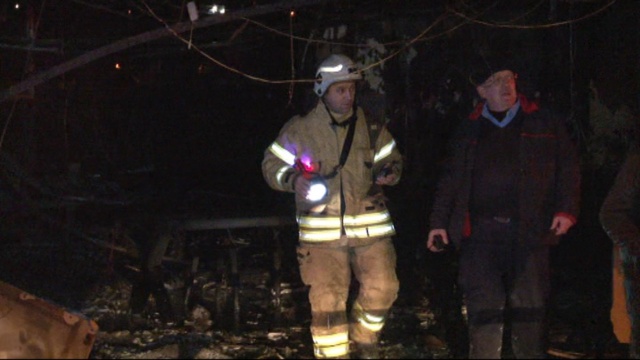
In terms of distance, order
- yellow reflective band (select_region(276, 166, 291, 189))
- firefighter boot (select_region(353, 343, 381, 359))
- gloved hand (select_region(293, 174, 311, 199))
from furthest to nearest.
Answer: firefighter boot (select_region(353, 343, 381, 359)) → yellow reflective band (select_region(276, 166, 291, 189)) → gloved hand (select_region(293, 174, 311, 199))

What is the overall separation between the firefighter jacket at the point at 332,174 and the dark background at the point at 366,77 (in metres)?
1.08

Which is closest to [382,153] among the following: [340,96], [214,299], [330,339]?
[340,96]

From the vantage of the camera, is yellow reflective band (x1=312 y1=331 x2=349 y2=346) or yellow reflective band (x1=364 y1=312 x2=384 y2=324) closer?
yellow reflective band (x1=312 y1=331 x2=349 y2=346)

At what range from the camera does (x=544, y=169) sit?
5.23 meters

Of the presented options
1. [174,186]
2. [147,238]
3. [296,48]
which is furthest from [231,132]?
[147,238]

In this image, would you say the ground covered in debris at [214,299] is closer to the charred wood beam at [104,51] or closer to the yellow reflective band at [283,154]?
the yellow reflective band at [283,154]

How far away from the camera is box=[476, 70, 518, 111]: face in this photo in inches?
208

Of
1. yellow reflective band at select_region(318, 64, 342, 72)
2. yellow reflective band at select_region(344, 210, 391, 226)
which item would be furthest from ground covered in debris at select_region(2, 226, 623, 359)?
yellow reflective band at select_region(318, 64, 342, 72)

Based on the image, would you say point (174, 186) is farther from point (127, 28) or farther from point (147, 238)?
point (127, 28)

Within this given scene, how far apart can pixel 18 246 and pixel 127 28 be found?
371cm

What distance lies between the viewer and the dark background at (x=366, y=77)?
7422 millimetres

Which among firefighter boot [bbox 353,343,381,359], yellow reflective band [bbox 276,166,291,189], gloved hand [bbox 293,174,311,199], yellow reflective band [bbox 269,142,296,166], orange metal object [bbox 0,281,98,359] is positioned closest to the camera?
orange metal object [bbox 0,281,98,359]

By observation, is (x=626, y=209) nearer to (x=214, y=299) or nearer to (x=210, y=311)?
(x=210, y=311)

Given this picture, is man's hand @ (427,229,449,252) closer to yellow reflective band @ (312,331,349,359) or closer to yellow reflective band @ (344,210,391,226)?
yellow reflective band @ (344,210,391,226)
